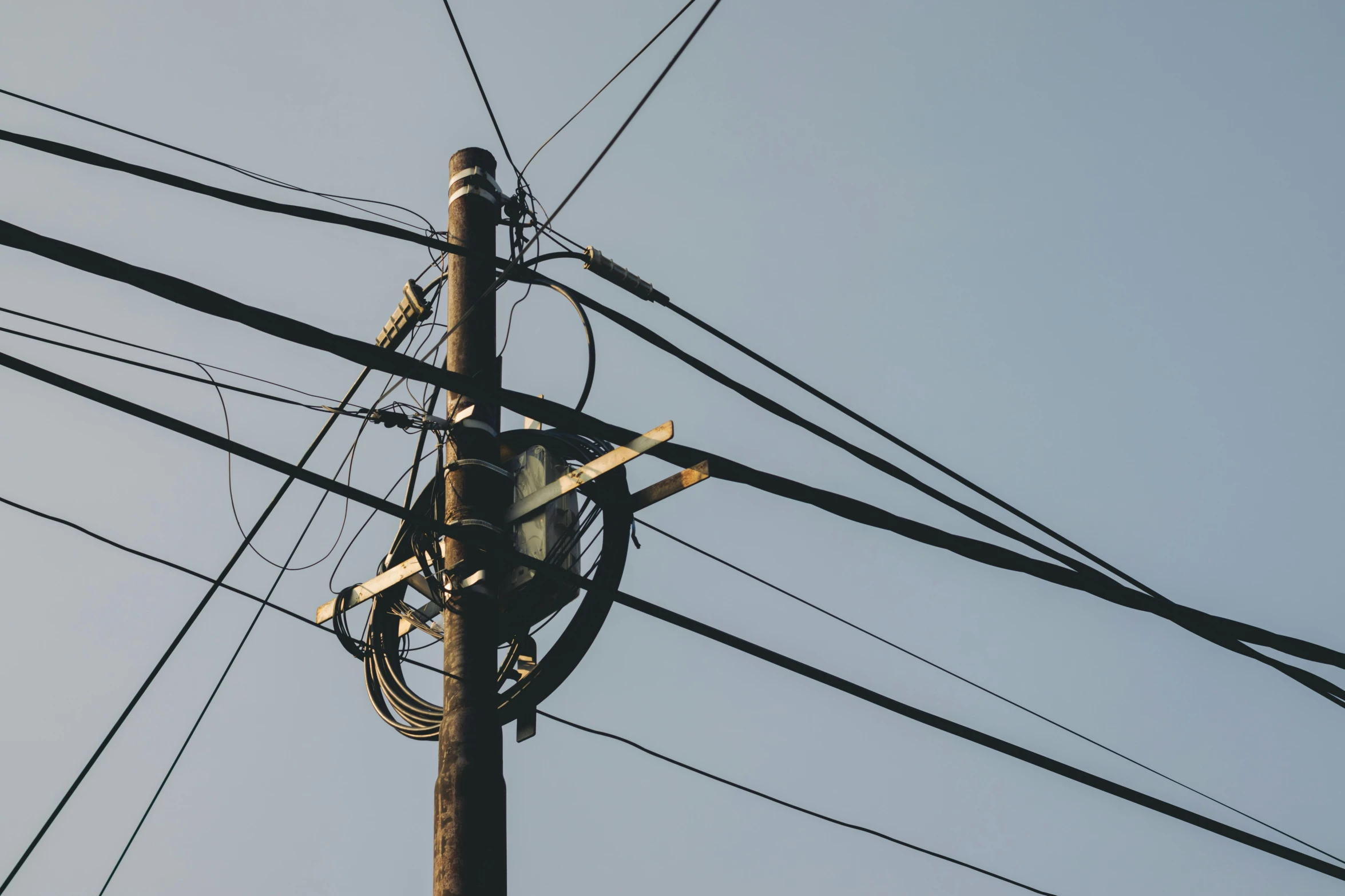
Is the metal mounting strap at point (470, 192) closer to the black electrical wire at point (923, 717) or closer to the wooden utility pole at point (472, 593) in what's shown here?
the wooden utility pole at point (472, 593)

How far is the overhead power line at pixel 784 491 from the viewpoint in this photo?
453cm

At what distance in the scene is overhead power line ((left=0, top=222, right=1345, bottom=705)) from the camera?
4.53 metres

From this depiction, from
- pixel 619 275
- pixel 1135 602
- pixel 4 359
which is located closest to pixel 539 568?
pixel 619 275

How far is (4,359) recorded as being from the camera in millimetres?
4496

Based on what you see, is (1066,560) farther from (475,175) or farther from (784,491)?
(475,175)

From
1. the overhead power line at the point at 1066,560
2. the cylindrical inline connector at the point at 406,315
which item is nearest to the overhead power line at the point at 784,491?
the overhead power line at the point at 1066,560

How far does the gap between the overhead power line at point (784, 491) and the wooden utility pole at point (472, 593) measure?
1.05 ft

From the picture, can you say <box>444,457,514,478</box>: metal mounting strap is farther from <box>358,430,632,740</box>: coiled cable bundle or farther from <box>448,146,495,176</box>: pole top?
<box>448,146,495,176</box>: pole top

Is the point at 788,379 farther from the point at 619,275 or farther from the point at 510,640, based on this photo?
the point at 510,640

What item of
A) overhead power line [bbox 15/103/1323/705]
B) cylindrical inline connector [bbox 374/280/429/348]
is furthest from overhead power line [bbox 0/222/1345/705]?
cylindrical inline connector [bbox 374/280/429/348]

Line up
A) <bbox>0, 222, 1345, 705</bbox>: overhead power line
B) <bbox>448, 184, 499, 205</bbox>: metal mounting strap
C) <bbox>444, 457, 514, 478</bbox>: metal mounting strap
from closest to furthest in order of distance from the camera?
<bbox>0, 222, 1345, 705</bbox>: overhead power line < <bbox>444, 457, 514, 478</bbox>: metal mounting strap < <bbox>448, 184, 499, 205</bbox>: metal mounting strap

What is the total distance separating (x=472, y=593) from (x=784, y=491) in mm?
1457

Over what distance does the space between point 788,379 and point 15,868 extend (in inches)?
187

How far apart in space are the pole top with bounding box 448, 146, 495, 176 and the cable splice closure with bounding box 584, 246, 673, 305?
681 millimetres
